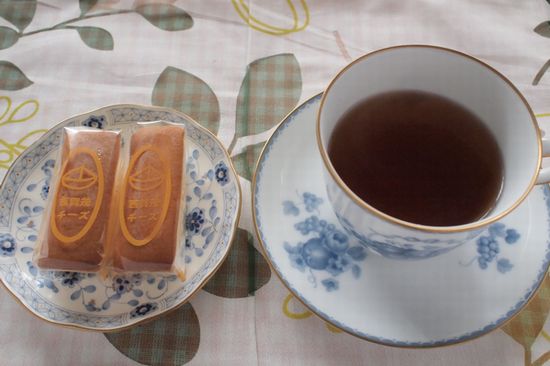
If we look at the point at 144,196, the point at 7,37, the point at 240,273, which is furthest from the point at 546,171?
the point at 7,37

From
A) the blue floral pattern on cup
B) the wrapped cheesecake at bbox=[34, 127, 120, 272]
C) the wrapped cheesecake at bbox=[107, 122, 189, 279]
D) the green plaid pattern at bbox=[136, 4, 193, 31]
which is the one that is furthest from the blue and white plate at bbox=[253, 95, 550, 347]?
the green plaid pattern at bbox=[136, 4, 193, 31]

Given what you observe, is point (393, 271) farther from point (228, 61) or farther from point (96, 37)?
point (96, 37)

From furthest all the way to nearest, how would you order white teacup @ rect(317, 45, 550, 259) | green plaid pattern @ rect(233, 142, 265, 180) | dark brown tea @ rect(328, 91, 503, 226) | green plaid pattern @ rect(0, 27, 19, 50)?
green plaid pattern @ rect(0, 27, 19, 50) → green plaid pattern @ rect(233, 142, 265, 180) → dark brown tea @ rect(328, 91, 503, 226) → white teacup @ rect(317, 45, 550, 259)

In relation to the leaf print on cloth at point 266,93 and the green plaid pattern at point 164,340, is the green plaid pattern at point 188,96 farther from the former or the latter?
the green plaid pattern at point 164,340

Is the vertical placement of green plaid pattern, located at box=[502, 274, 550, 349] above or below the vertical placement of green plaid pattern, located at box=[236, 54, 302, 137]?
below

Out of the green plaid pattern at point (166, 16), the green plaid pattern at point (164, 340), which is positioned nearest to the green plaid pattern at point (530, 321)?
the green plaid pattern at point (164, 340)

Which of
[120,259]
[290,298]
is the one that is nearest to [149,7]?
[120,259]

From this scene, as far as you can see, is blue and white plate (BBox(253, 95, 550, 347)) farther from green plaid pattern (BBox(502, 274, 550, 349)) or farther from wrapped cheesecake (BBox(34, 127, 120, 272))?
wrapped cheesecake (BBox(34, 127, 120, 272))

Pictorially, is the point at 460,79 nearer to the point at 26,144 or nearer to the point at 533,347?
the point at 533,347
